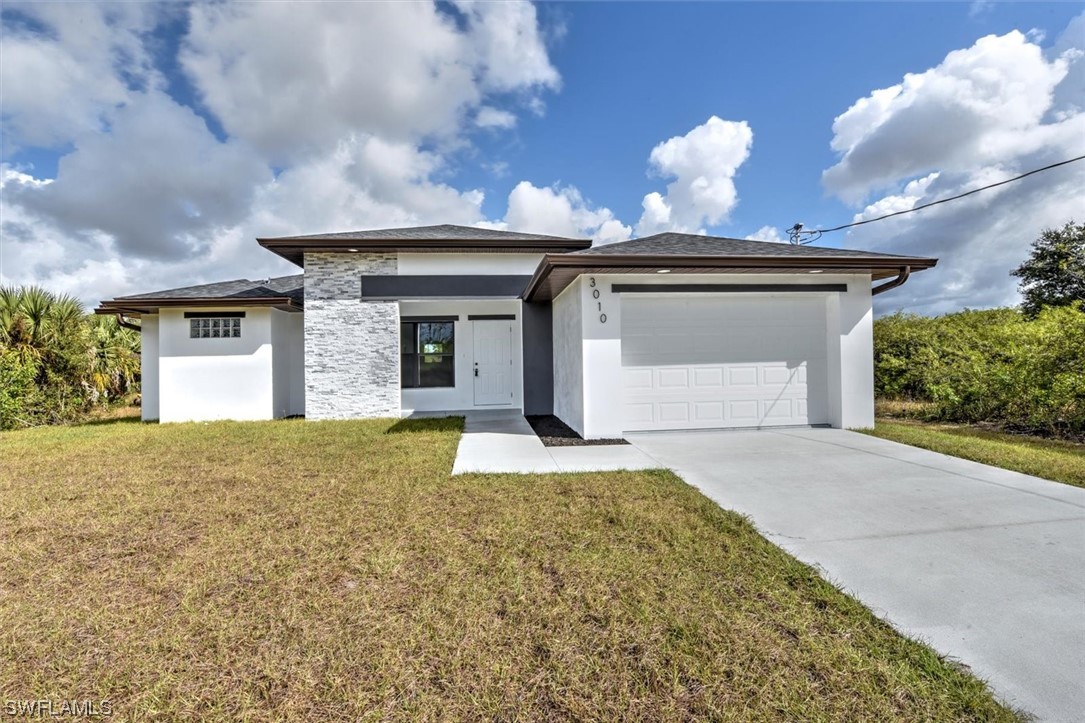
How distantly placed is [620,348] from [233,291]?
10234 millimetres

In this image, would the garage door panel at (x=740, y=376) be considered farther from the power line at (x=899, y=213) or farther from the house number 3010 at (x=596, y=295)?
the power line at (x=899, y=213)

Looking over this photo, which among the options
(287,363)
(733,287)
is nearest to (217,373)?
(287,363)

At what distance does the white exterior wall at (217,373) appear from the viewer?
1057cm

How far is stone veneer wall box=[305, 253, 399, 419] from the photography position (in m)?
10.4

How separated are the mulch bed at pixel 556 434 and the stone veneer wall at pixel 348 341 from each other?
12.1ft

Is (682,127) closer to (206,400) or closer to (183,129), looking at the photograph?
→ (183,129)

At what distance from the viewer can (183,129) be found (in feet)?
37.1

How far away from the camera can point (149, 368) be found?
11453 mm

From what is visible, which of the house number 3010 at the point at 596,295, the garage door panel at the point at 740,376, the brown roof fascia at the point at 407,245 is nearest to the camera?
the house number 3010 at the point at 596,295

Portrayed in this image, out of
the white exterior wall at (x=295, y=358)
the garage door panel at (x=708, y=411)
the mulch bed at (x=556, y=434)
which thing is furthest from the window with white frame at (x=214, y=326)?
the garage door panel at (x=708, y=411)

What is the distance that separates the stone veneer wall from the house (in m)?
0.03

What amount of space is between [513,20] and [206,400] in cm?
1125

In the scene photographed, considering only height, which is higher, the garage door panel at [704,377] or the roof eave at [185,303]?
the roof eave at [185,303]

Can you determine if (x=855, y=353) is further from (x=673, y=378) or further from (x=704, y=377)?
(x=673, y=378)
